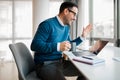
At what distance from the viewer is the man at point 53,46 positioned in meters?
1.73

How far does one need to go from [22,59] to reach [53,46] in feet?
1.04

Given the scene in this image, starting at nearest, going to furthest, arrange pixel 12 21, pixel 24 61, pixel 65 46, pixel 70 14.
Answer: pixel 65 46
pixel 24 61
pixel 70 14
pixel 12 21

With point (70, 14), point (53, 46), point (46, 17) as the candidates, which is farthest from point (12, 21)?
point (53, 46)

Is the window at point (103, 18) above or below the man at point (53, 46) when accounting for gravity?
above

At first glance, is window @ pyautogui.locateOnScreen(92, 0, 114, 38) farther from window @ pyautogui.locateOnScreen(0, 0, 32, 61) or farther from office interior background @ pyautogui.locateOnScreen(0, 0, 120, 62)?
window @ pyautogui.locateOnScreen(0, 0, 32, 61)

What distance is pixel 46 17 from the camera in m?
5.21

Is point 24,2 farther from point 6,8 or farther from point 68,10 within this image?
point 68,10

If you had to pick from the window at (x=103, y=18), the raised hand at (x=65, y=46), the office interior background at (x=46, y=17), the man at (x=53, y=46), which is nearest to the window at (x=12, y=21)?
the office interior background at (x=46, y=17)

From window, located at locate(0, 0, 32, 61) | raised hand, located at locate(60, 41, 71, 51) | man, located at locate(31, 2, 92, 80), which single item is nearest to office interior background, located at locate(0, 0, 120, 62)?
window, located at locate(0, 0, 32, 61)

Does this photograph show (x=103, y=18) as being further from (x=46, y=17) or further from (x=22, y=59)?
(x=22, y=59)

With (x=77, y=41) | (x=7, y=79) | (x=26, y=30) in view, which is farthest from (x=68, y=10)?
(x=26, y=30)

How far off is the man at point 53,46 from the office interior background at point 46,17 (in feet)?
2.10

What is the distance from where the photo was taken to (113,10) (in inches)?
142

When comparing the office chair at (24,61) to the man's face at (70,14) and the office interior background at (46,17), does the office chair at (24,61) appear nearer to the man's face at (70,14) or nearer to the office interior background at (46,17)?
the man's face at (70,14)
